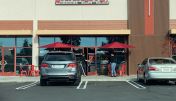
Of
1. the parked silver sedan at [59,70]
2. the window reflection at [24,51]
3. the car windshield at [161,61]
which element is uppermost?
the window reflection at [24,51]

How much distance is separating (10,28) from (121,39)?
7.92 meters

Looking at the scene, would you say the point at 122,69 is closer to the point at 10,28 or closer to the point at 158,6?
the point at 158,6

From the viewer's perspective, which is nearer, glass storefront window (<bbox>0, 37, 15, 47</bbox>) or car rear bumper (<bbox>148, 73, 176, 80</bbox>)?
car rear bumper (<bbox>148, 73, 176, 80</bbox>)

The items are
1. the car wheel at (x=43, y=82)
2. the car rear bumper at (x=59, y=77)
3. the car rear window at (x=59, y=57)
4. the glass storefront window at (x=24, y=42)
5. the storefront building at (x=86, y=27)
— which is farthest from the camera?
the glass storefront window at (x=24, y=42)

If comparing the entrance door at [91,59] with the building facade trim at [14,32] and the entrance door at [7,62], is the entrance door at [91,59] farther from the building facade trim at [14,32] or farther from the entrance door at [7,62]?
the entrance door at [7,62]

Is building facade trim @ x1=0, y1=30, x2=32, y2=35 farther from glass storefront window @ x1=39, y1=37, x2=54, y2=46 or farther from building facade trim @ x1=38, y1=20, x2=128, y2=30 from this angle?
glass storefront window @ x1=39, y1=37, x2=54, y2=46

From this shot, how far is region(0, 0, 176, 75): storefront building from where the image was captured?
34.5 m

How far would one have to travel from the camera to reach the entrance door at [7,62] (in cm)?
3528

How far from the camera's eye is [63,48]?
35188 millimetres

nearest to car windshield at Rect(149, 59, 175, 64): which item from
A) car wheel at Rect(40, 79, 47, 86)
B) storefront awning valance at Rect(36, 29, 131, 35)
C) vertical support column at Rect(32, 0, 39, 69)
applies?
car wheel at Rect(40, 79, 47, 86)

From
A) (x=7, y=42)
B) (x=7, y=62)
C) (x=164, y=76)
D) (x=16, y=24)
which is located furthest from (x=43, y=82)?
(x=7, y=42)

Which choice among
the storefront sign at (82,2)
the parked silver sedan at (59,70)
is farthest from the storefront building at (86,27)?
the parked silver sedan at (59,70)

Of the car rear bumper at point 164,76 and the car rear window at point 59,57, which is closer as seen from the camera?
the car rear window at point 59,57

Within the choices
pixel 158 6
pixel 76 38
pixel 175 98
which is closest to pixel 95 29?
pixel 76 38
